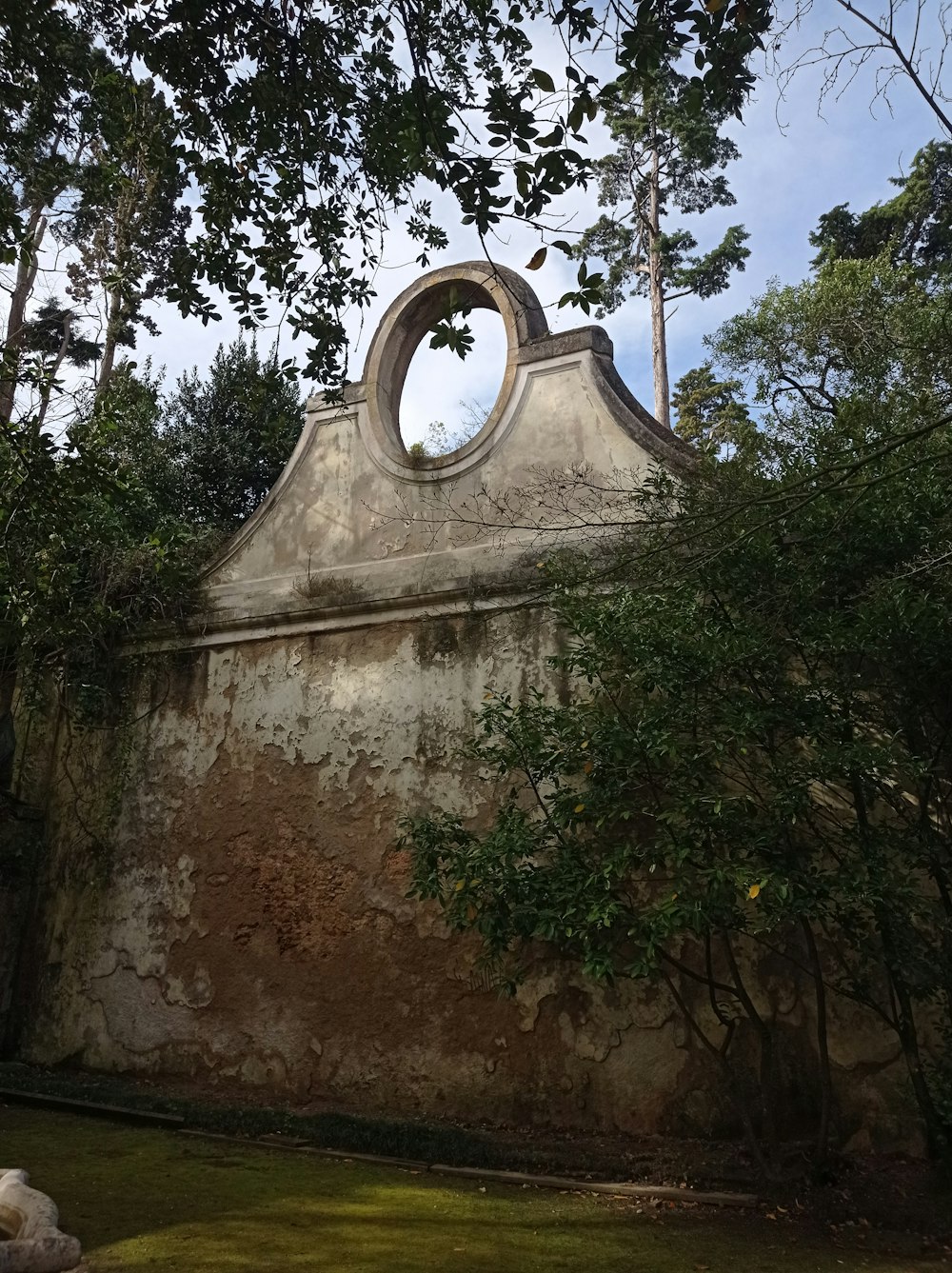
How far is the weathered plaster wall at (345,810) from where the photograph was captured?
18.9ft

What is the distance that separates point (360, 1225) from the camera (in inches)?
162

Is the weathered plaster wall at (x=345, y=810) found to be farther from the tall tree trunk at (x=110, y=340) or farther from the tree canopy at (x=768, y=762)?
the tall tree trunk at (x=110, y=340)

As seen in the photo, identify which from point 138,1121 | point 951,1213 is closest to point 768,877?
point 951,1213

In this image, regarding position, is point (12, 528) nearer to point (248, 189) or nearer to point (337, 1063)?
point (248, 189)

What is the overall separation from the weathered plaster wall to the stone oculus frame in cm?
2

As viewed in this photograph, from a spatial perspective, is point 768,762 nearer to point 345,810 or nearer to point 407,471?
point 345,810

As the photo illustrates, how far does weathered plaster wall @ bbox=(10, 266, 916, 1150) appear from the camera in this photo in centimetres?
577

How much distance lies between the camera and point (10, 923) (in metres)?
7.46

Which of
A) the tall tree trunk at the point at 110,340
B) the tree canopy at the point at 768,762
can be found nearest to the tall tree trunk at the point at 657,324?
the tall tree trunk at the point at 110,340

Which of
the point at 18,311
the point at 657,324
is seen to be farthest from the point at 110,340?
the point at 657,324

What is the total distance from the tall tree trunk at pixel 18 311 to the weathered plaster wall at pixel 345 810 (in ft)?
6.45

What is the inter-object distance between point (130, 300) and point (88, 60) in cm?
119

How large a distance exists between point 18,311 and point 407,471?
24.8ft

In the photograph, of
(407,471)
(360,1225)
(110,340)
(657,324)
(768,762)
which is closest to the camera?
(360,1225)
